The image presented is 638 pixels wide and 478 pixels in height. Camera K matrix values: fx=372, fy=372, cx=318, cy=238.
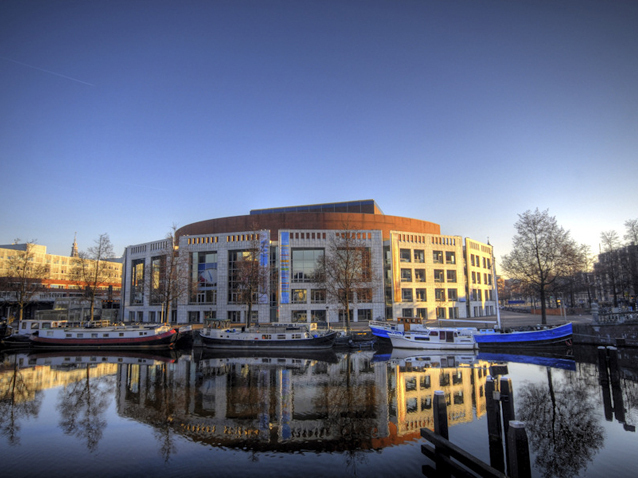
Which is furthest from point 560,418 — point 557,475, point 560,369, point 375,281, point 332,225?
point 332,225

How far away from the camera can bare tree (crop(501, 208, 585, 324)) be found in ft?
168

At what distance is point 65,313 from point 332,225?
194ft

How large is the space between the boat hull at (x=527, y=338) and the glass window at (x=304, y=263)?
106ft

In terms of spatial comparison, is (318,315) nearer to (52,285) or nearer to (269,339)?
(269,339)

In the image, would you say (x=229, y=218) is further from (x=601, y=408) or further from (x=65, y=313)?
(x=601, y=408)

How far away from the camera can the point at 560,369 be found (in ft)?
99.9

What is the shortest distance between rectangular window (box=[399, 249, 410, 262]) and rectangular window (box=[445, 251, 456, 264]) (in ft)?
31.5

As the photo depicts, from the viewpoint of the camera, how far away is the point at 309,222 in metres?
80.9

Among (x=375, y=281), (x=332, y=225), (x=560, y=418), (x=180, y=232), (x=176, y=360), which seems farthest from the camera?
(x=180, y=232)

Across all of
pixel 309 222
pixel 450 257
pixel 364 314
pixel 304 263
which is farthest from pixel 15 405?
pixel 450 257

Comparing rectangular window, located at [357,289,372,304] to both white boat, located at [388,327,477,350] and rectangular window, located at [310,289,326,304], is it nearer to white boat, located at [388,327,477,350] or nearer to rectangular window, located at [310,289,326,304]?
rectangular window, located at [310,289,326,304]

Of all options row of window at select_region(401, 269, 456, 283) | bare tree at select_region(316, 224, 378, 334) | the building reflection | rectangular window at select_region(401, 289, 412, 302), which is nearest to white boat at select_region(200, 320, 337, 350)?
bare tree at select_region(316, 224, 378, 334)

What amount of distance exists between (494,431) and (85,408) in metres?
21.5

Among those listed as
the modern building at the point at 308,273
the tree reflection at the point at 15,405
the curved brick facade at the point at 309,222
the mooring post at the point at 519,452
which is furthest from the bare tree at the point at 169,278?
the mooring post at the point at 519,452
